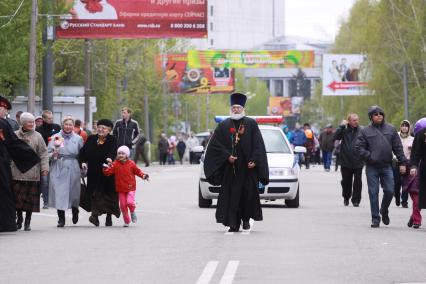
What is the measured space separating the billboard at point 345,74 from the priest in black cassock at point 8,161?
5765cm

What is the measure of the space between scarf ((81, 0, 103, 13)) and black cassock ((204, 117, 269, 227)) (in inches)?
1165

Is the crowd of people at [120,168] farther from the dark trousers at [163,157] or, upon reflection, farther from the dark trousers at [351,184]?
the dark trousers at [163,157]

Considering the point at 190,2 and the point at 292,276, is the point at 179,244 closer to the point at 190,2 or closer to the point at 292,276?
the point at 292,276

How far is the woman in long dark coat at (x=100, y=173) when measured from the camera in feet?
65.6

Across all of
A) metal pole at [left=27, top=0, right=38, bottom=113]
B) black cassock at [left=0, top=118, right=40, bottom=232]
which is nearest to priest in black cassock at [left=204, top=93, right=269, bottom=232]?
black cassock at [left=0, top=118, right=40, bottom=232]

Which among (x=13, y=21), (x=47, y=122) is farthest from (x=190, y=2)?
(x=47, y=122)

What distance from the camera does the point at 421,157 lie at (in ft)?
64.8

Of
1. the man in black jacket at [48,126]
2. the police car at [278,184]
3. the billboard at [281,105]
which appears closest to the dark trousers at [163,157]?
the police car at [278,184]

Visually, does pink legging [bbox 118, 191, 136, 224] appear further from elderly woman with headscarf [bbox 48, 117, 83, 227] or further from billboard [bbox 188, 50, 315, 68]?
billboard [bbox 188, 50, 315, 68]

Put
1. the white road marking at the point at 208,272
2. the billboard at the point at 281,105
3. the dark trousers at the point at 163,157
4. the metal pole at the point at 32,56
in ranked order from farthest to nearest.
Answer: the billboard at the point at 281,105 → the dark trousers at the point at 163,157 → the metal pole at the point at 32,56 → the white road marking at the point at 208,272

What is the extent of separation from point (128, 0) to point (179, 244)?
A: 32706 mm

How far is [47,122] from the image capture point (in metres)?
24.8

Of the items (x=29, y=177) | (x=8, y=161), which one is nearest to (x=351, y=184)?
(x=29, y=177)

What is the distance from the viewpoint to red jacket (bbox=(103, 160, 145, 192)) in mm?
19922
